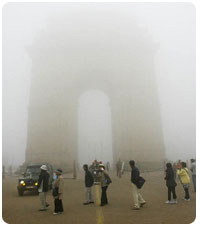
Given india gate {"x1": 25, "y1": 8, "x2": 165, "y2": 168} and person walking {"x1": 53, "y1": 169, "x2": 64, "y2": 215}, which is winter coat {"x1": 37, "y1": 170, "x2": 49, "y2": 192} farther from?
india gate {"x1": 25, "y1": 8, "x2": 165, "y2": 168}

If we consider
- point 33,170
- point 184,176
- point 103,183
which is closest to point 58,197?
point 103,183

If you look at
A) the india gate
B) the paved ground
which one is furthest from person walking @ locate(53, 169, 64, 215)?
the india gate

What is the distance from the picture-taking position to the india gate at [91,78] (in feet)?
83.1

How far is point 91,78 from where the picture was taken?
29.5 m

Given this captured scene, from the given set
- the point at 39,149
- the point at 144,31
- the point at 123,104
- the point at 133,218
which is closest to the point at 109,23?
the point at 144,31

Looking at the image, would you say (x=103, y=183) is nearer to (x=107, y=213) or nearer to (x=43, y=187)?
(x=107, y=213)

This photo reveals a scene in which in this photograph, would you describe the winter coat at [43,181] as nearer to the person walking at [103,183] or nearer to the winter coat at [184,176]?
the person walking at [103,183]

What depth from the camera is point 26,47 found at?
27.6 metres

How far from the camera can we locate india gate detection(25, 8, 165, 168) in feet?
83.1

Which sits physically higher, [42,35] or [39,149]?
[42,35]

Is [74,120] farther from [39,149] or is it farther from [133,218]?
[133,218]

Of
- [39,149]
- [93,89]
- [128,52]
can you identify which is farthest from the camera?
[93,89]

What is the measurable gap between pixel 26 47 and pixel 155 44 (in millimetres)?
15414

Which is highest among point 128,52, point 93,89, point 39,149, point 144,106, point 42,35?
point 42,35
